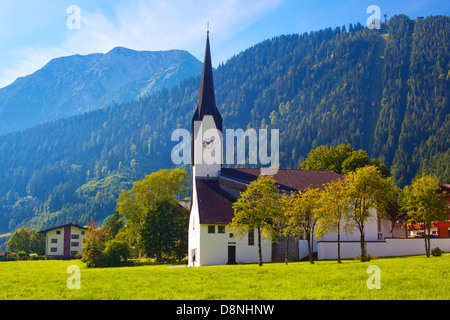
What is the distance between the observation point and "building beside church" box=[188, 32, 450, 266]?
164 feet

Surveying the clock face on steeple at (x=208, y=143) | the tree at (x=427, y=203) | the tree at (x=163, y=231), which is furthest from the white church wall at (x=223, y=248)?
the tree at (x=427, y=203)

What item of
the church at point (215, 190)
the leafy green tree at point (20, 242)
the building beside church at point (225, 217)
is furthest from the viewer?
the leafy green tree at point (20, 242)

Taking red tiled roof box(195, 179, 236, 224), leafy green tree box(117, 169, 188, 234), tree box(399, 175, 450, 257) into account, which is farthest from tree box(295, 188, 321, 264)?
leafy green tree box(117, 169, 188, 234)

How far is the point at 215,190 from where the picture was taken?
5631 centimetres

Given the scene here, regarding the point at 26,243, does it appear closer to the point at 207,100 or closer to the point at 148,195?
the point at 148,195

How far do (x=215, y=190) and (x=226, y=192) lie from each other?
143cm

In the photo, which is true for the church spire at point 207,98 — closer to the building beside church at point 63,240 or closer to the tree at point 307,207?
the tree at point 307,207

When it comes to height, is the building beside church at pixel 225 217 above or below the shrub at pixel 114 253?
above

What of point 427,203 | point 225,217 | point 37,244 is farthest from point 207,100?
point 37,244

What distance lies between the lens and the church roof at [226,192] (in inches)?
2028

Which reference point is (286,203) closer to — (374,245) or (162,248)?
(374,245)

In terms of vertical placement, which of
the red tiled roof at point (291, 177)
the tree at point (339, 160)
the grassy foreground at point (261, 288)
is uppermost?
the tree at point (339, 160)

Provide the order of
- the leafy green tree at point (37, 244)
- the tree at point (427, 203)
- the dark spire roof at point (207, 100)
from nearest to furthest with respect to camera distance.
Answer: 1. the tree at point (427, 203)
2. the dark spire roof at point (207, 100)
3. the leafy green tree at point (37, 244)
